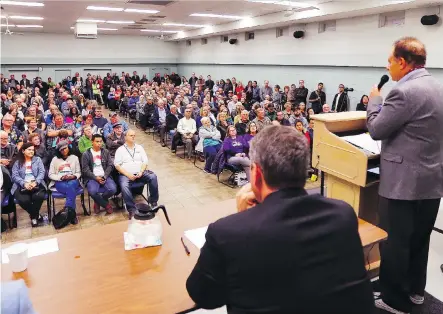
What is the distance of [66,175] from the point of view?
14.4 ft

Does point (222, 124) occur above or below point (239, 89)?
below

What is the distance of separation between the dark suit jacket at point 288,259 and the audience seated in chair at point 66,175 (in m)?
3.70

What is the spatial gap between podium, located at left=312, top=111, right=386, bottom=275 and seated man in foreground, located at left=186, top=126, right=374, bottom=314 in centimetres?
144

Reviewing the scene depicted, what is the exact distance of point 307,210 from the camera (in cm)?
99

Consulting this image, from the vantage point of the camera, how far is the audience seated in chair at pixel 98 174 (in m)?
4.47

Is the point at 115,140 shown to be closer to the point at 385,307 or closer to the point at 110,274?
the point at 110,274

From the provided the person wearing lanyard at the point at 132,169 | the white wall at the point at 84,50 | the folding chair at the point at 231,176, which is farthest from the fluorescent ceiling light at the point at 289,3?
the white wall at the point at 84,50

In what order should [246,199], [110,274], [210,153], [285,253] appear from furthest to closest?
[210,153]
[110,274]
[246,199]
[285,253]

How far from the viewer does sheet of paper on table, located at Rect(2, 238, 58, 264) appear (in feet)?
5.85

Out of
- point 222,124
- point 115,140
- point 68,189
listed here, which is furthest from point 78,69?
point 68,189

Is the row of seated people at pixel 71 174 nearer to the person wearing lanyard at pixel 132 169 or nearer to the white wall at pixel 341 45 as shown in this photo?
the person wearing lanyard at pixel 132 169

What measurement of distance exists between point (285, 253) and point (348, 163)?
1686 millimetres

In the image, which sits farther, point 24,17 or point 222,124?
point 24,17

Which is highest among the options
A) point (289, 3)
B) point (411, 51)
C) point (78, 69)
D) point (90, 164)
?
point (289, 3)
